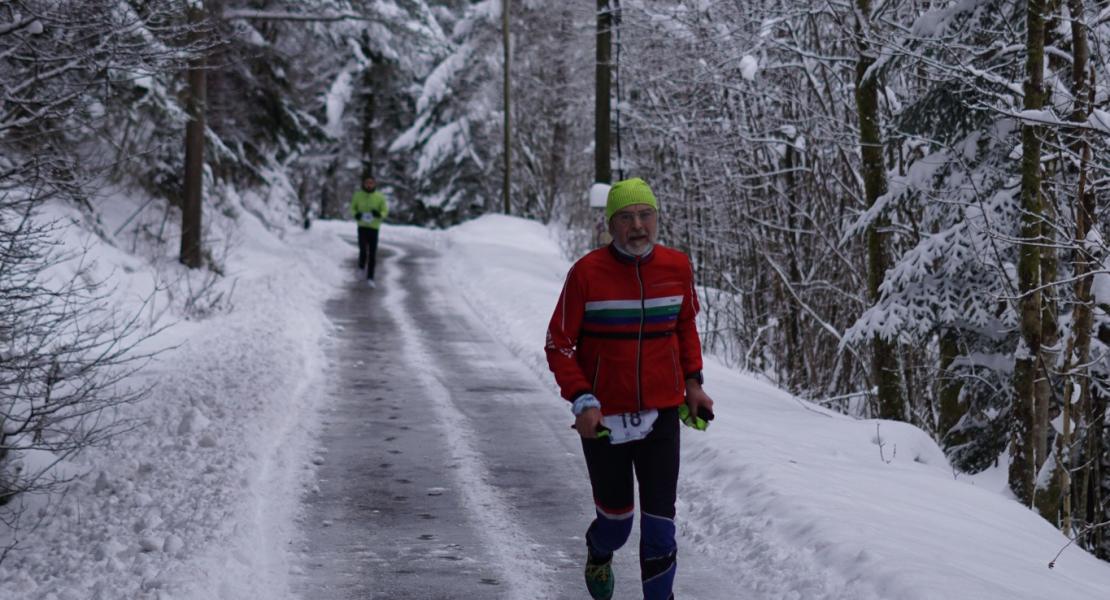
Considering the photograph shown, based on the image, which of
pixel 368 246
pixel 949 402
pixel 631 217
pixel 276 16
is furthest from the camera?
pixel 368 246

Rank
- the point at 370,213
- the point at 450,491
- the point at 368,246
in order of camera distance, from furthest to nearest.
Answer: the point at 368,246, the point at 370,213, the point at 450,491

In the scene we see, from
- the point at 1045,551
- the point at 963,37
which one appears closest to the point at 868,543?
the point at 1045,551

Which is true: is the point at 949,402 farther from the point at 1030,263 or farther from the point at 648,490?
the point at 648,490

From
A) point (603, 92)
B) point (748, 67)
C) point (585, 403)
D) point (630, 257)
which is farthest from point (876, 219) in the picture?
point (603, 92)

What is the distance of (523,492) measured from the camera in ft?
26.1

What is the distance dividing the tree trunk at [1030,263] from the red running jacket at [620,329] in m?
4.37

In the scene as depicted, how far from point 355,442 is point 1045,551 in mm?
5244

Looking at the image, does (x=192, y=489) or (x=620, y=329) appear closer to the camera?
(x=620, y=329)

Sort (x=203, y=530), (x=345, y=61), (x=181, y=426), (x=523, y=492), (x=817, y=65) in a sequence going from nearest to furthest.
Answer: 1. (x=203, y=530)
2. (x=523, y=492)
3. (x=181, y=426)
4. (x=817, y=65)
5. (x=345, y=61)

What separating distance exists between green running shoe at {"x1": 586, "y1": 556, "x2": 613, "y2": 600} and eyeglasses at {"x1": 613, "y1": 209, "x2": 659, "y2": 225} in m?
1.54

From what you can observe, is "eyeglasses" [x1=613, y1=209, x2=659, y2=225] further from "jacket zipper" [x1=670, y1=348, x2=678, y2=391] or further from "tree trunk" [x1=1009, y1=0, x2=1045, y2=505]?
"tree trunk" [x1=1009, y1=0, x2=1045, y2=505]

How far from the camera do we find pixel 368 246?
22672 mm

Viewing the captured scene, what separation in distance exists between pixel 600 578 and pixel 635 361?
1.07 m

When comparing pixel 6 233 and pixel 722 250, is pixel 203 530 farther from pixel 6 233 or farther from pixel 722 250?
pixel 722 250
